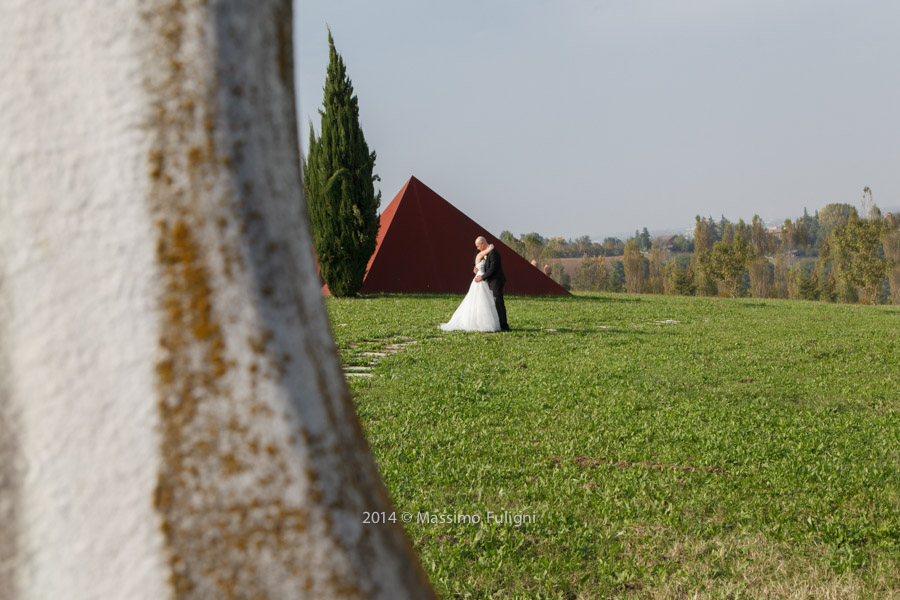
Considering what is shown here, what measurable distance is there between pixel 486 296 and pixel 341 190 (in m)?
8.91

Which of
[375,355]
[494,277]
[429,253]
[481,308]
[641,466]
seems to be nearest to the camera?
[641,466]

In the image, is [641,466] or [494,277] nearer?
[641,466]

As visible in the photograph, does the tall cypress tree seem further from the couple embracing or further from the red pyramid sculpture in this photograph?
the couple embracing

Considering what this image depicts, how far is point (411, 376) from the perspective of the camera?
27.5 ft

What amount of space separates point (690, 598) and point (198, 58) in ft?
10.4

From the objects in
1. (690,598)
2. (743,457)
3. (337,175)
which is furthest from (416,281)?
(690,598)

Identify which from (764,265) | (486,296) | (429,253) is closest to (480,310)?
(486,296)

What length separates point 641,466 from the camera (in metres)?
5.09

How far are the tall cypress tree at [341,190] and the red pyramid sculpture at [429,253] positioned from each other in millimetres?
1621

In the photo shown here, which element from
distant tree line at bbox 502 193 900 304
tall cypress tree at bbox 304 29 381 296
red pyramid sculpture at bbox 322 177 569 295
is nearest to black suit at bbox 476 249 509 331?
tall cypress tree at bbox 304 29 381 296

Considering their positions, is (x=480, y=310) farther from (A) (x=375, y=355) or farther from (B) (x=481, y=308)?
(A) (x=375, y=355)

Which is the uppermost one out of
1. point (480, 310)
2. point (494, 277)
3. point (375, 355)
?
point (494, 277)

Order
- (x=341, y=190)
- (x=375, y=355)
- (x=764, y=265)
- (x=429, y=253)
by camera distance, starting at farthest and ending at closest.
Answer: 1. (x=764, y=265)
2. (x=429, y=253)
3. (x=341, y=190)
4. (x=375, y=355)

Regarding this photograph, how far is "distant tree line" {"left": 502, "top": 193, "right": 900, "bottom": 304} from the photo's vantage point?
46.2 meters
